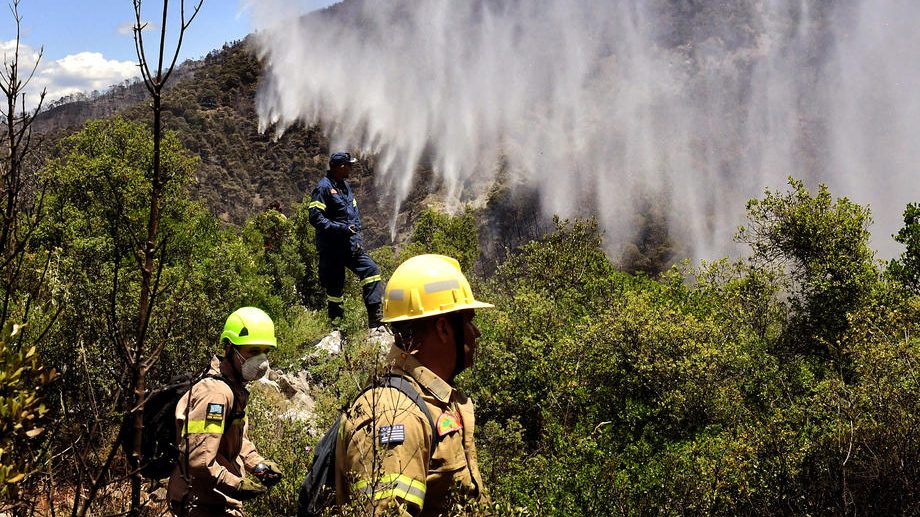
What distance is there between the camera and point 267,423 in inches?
225

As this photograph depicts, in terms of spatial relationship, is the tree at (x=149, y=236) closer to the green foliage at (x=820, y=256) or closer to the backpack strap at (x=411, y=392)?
the backpack strap at (x=411, y=392)

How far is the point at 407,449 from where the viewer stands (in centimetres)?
201

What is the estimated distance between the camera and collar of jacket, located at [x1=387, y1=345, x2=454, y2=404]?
7.41 feet

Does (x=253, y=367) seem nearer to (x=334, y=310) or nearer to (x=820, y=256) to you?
(x=334, y=310)

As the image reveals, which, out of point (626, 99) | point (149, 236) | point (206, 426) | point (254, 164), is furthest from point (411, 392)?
point (626, 99)

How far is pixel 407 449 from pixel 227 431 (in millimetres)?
2002

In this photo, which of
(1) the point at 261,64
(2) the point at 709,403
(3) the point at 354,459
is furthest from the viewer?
(1) the point at 261,64

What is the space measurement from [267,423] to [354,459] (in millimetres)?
3897

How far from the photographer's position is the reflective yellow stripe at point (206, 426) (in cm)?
331

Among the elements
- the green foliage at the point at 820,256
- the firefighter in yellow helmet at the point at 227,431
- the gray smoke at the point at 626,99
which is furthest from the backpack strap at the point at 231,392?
the gray smoke at the point at 626,99

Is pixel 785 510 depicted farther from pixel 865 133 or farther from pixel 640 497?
pixel 865 133

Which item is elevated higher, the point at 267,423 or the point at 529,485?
the point at 267,423

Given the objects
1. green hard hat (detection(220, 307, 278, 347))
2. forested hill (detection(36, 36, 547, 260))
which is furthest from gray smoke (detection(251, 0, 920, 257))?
green hard hat (detection(220, 307, 278, 347))

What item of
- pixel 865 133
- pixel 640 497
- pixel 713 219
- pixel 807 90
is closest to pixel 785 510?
pixel 640 497
